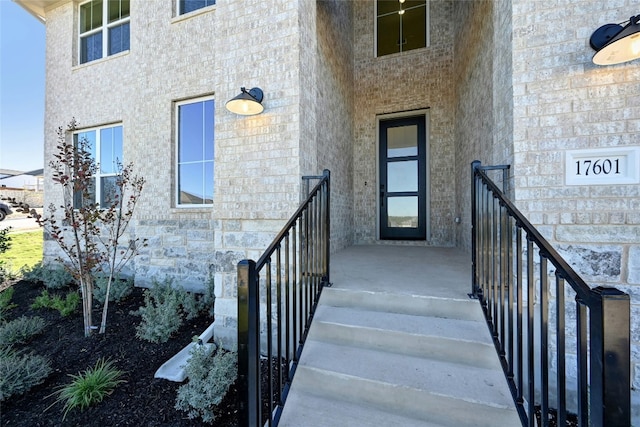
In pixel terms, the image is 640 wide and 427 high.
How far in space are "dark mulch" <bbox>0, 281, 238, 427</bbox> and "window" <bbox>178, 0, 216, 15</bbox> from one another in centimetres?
439

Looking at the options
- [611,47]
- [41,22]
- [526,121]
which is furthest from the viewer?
[41,22]

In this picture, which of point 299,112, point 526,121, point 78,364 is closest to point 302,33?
point 299,112

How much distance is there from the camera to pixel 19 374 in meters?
2.00

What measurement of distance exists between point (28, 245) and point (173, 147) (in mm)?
6816

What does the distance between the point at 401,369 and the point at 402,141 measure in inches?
→ 161

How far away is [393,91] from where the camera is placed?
Result: 4738mm

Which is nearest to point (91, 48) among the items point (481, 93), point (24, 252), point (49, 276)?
point (49, 276)

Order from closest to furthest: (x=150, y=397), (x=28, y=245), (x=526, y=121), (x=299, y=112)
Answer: (x=526, y=121)
(x=150, y=397)
(x=299, y=112)
(x=28, y=245)

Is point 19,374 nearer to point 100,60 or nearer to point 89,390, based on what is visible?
point 89,390

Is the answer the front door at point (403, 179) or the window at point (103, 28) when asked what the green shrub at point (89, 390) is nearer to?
the front door at point (403, 179)

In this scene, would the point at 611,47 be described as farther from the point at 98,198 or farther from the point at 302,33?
the point at 98,198

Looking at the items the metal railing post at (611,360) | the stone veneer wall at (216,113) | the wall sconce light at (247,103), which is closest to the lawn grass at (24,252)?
the stone veneer wall at (216,113)

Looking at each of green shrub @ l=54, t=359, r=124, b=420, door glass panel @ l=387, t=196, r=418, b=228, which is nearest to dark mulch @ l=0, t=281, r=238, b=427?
green shrub @ l=54, t=359, r=124, b=420

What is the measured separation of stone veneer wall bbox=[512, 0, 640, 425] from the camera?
1.63m
